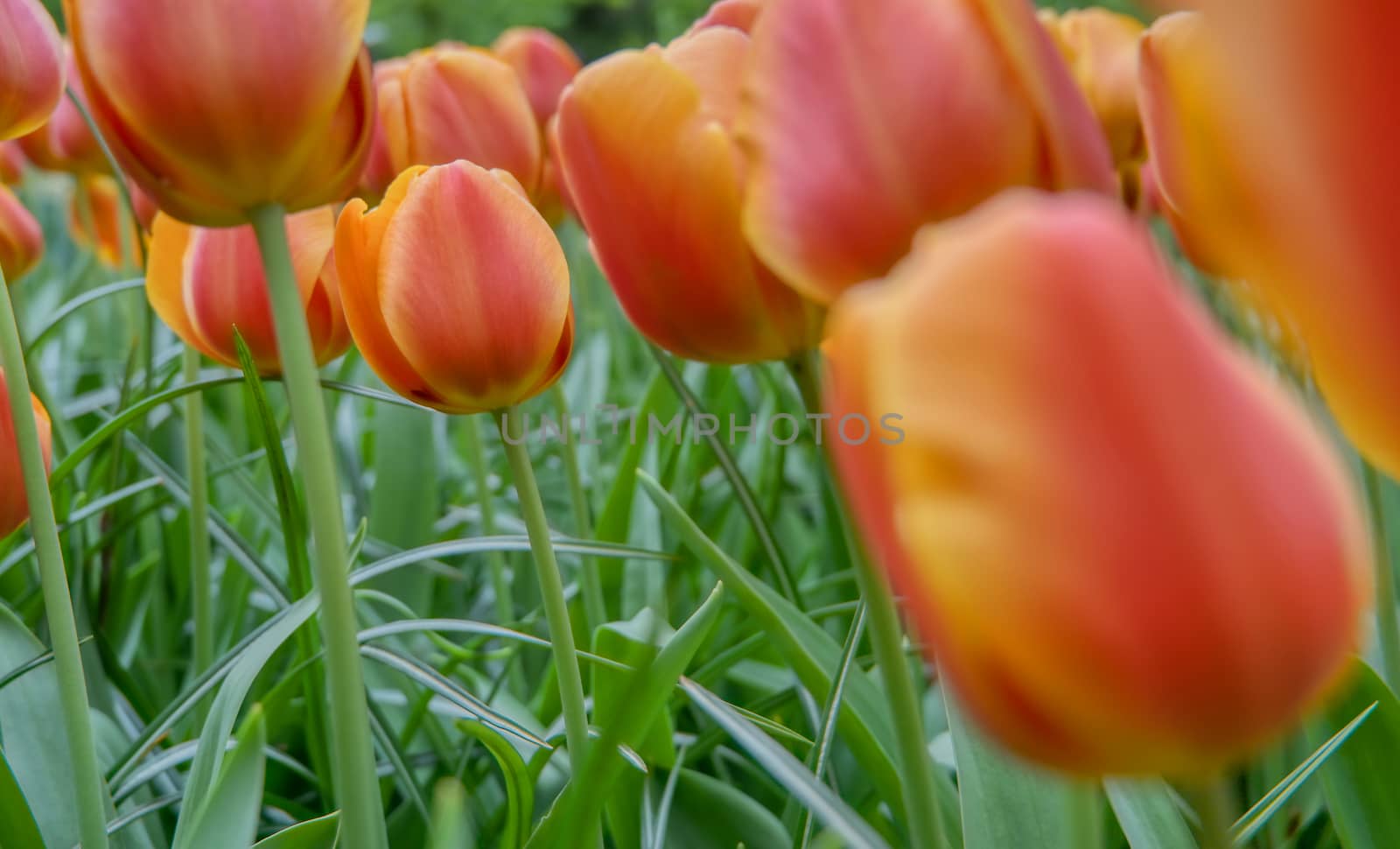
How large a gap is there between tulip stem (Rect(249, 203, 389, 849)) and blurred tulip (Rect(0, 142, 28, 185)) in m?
1.16

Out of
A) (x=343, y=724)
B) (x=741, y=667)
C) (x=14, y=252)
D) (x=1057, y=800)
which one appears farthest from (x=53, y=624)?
(x=14, y=252)

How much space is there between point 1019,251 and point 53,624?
40cm

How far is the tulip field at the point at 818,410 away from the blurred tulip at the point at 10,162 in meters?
0.55

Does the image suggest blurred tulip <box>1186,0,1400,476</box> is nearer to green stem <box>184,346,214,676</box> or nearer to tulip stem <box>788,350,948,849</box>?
tulip stem <box>788,350,948,849</box>

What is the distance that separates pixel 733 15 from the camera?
45 cm

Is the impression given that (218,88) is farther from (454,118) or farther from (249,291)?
(454,118)

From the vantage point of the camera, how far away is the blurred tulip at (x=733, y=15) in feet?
1.46

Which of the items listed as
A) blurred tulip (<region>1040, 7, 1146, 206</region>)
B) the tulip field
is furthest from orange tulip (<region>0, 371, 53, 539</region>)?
blurred tulip (<region>1040, 7, 1146, 206</region>)

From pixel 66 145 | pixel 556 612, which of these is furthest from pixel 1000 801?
pixel 66 145

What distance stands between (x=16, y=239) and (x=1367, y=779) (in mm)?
1031

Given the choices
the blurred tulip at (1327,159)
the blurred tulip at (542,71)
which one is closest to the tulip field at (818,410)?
the blurred tulip at (1327,159)

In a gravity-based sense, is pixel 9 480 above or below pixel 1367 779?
above

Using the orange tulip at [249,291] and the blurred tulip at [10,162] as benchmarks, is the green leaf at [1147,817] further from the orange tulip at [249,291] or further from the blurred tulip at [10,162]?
the blurred tulip at [10,162]

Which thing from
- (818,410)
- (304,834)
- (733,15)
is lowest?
(304,834)
